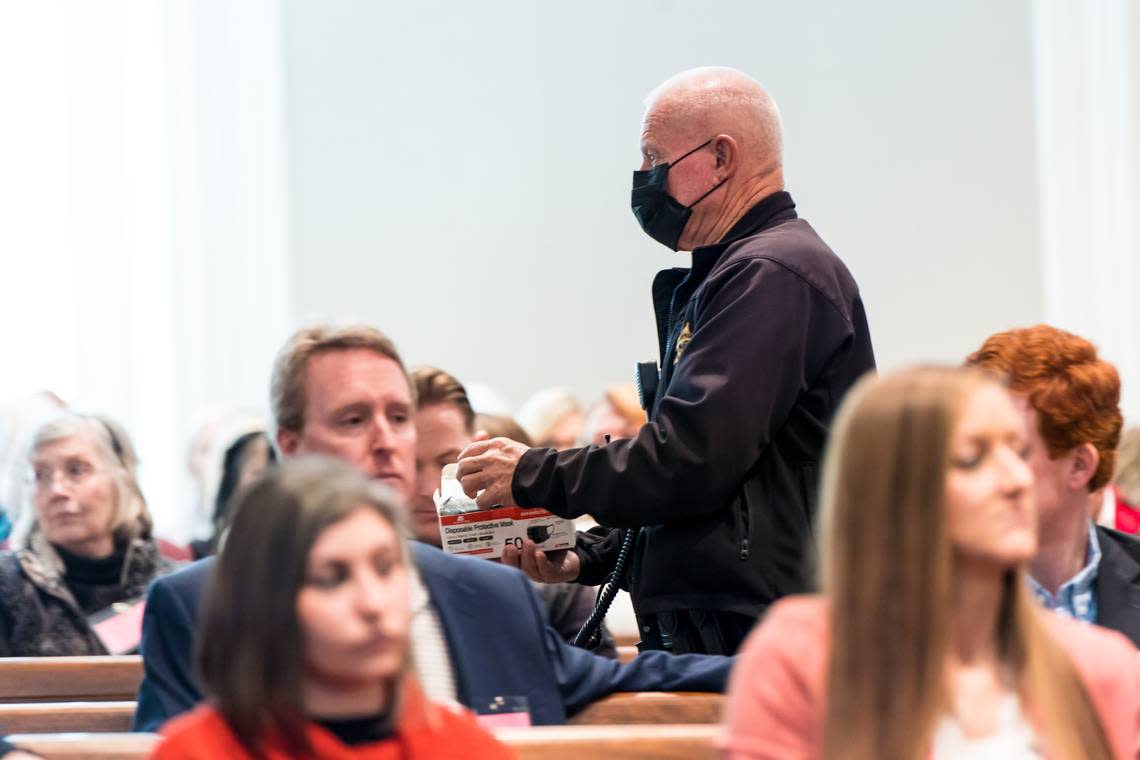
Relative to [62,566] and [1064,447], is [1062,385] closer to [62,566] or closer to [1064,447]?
[1064,447]

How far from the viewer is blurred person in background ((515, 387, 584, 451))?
7219 mm

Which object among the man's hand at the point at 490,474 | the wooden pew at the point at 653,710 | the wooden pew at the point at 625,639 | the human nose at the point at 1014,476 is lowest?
the wooden pew at the point at 625,639

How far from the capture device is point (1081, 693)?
5.84ft

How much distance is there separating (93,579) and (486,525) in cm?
195

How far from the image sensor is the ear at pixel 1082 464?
289 cm

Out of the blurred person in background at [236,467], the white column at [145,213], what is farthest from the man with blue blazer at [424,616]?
the white column at [145,213]

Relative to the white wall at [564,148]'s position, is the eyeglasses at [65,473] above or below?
below

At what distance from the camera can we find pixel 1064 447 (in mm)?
2887

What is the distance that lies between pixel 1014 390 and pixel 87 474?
112 inches

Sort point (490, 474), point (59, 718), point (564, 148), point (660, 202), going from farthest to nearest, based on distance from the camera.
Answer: point (564, 148)
point (660, 202)
point (490, 474)
point (59, 718)

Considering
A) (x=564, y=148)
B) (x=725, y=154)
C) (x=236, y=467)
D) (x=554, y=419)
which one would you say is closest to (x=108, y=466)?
(x=236, y=467)

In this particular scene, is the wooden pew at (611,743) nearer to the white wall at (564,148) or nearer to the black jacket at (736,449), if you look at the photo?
the black jacket at (736,449)

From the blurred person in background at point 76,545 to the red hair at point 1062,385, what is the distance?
2609 millimetres

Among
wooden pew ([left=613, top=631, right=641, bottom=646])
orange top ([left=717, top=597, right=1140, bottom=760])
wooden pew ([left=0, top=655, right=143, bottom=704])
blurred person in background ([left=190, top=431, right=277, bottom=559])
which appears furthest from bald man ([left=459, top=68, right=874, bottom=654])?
blurred person in background ([left=190, top=431, right=277, bottom=559])
